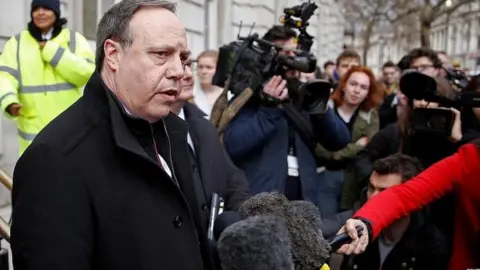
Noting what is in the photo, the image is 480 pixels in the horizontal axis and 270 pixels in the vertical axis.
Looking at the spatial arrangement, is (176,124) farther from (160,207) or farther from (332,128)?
(332,128)

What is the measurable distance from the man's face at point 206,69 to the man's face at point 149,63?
4133mm

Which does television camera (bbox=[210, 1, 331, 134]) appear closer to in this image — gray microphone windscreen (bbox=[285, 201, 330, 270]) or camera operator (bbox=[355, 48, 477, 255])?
camera operator (bbox=[355, 48, 477, 255])

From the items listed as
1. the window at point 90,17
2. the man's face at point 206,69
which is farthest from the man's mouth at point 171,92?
the window at point 90,17

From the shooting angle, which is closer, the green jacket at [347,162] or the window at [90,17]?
the green jacket at [347,162]

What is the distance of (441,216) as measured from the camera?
9.50ft

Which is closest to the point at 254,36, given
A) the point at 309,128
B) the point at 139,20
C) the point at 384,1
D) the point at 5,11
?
the point at 309,128

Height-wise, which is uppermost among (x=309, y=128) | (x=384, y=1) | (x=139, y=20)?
(x=384, y=1)

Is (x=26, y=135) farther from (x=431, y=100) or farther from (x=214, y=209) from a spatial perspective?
(x=431, y=100)

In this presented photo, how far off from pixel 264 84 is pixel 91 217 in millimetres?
2063

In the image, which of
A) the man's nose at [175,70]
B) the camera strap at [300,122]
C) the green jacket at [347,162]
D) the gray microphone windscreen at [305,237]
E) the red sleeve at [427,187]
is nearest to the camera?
the gray microphone windscreen at [305,237]

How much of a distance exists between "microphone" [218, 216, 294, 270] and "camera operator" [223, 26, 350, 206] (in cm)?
218

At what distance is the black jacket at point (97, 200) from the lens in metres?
1.43

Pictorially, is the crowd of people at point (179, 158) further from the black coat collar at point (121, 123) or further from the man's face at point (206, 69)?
the man's face at point (206, 69)

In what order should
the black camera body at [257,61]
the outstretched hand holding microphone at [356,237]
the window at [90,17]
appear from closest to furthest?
the outstretched hand holding microphone at [356,237], the black camera body at [257,61], the window at [90,17]
